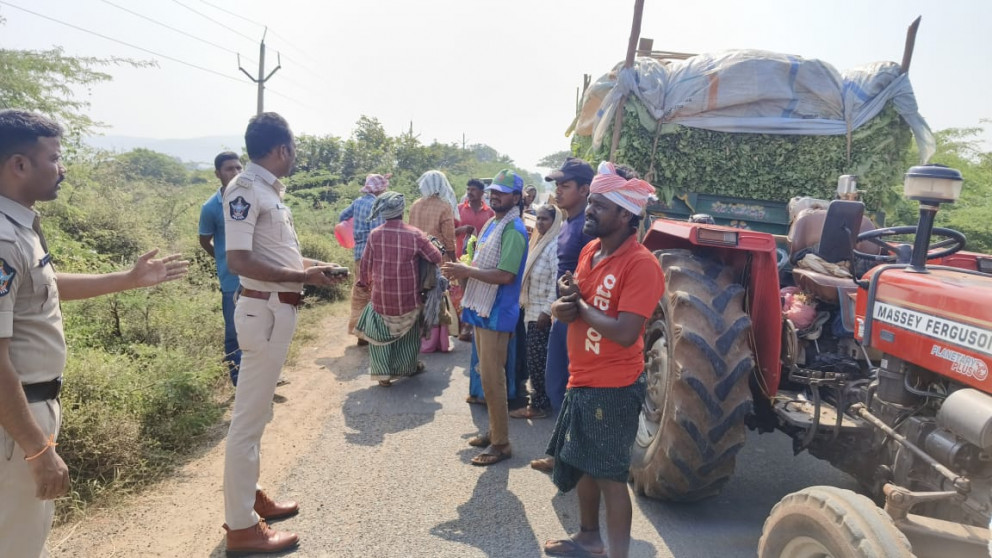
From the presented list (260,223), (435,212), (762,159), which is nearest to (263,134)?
(260,223)

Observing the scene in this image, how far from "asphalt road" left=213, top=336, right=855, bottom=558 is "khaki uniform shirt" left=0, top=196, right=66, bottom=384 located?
1.54 metres

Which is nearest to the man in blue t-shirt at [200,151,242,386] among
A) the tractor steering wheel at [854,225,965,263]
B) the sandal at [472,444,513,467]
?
the sandal at [472,444,513,467]

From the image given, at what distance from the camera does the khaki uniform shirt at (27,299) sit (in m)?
1.75

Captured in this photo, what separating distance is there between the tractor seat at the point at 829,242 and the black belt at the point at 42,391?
3.30m

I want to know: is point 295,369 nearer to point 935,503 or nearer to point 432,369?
point 432,369

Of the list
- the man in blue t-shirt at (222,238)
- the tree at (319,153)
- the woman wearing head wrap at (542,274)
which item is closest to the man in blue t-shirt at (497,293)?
the woman wearing head wrap at (542,274)

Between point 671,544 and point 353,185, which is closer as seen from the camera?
point 671,544

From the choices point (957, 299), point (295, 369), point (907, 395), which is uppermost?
point (957, 299)

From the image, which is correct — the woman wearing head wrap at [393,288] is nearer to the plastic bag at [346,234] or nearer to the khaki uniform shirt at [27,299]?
the plastic bag at [346,234]

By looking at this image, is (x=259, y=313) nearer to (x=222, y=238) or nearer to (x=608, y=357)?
(x=608, y=357)

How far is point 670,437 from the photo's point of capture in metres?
3.05

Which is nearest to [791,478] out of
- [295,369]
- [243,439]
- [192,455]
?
[243,439]

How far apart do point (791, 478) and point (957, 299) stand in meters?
2.15

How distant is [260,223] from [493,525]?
206 centimetres
